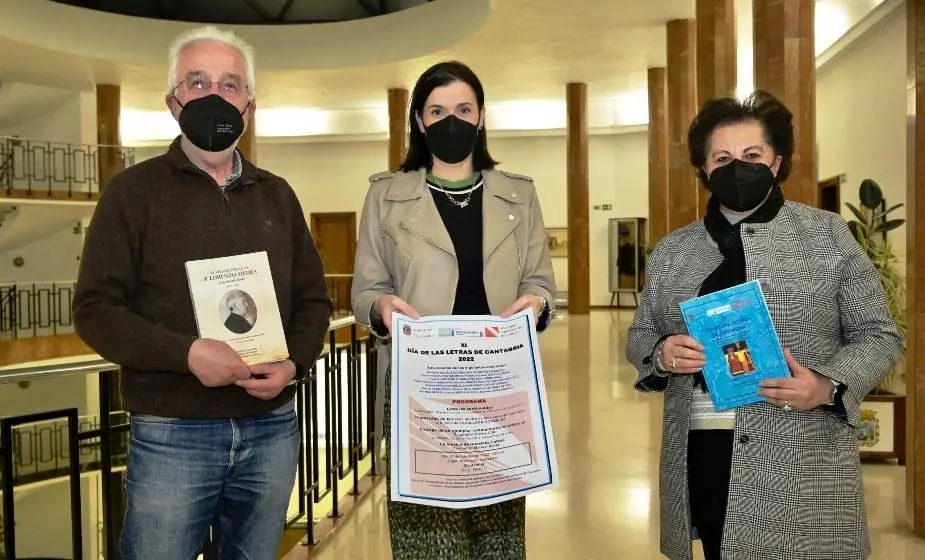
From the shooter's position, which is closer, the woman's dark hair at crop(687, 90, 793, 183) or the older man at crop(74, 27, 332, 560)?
the older man at crop(74, 27, 332, 560)

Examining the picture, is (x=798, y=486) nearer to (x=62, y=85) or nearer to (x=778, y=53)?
(x=778, y=53)

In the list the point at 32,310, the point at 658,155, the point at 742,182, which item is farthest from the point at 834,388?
the point at 32,310

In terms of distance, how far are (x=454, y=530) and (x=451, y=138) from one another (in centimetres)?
108

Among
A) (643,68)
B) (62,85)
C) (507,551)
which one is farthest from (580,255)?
(507,551)

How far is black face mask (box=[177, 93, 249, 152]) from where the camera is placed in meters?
1.90

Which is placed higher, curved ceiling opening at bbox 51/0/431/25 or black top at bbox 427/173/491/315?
curved ceiling opening at bbox 51/0/431/25

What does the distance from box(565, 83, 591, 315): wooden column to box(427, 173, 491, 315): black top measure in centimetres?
1745

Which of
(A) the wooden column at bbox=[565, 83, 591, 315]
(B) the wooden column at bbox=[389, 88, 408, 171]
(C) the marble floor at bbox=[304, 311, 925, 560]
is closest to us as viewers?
(C) the marble floor at bbox=[304, 311, 925, 560]

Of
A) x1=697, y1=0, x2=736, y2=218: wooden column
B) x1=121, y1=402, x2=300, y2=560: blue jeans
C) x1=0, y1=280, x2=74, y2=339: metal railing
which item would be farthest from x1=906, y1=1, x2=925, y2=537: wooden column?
x1=0, y1=280, x2=74, y2=339: metal railing

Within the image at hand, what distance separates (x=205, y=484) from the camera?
1.88 m

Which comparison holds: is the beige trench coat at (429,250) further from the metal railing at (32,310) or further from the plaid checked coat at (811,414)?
the metal railing at (32,310)

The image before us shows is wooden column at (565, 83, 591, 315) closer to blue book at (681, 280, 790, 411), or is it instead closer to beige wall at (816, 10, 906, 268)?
beige wall at (816, 10, 906, 268)

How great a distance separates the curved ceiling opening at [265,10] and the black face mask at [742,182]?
1597cm

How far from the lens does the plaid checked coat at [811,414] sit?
198cm
